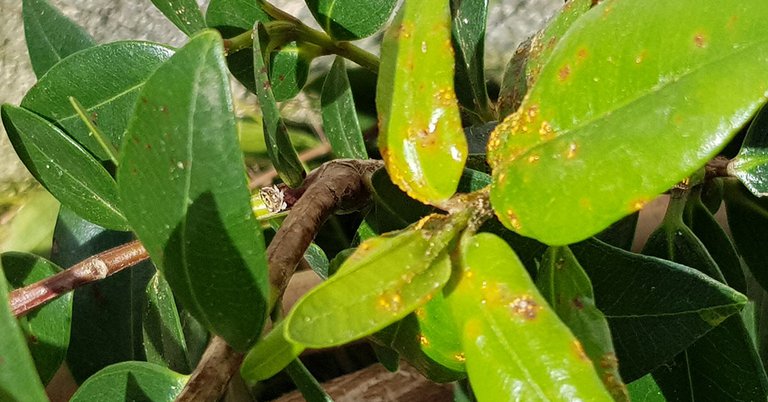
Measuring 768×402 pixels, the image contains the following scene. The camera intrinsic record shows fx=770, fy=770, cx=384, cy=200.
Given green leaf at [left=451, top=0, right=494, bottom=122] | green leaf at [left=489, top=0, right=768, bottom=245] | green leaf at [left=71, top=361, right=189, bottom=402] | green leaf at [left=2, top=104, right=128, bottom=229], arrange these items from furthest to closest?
green leaf at [left=451, top=0, right=494, bottom=122] < green leaf at [left=2, top=104, right=128, bottom=229] < green leaf at [left=71, top=361, right=189, bottom=402] < green leaf at [left=489, top=0, right=768, bottom=245]

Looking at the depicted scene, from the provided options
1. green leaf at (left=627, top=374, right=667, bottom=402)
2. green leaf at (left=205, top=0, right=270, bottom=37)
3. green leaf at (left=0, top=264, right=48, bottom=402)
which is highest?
green leaf at (left=205, top=0, right=270, bottom=37)

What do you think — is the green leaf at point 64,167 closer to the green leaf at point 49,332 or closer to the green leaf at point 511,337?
the green leaf at point 49,332

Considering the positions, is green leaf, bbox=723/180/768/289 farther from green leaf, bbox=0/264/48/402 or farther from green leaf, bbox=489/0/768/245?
green leaf, bbox=0/264/48/402

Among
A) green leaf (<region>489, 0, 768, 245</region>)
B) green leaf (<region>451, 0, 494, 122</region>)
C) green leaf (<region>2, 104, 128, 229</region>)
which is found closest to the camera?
green leaf (<region>489, 0, 768, 245</region>)

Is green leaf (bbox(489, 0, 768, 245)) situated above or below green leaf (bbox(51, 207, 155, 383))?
above

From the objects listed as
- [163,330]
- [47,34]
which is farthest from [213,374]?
[47,34]

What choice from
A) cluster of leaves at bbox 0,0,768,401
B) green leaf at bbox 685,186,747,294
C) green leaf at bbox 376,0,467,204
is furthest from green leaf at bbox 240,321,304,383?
green leaf at bbox 685,186,747,294
